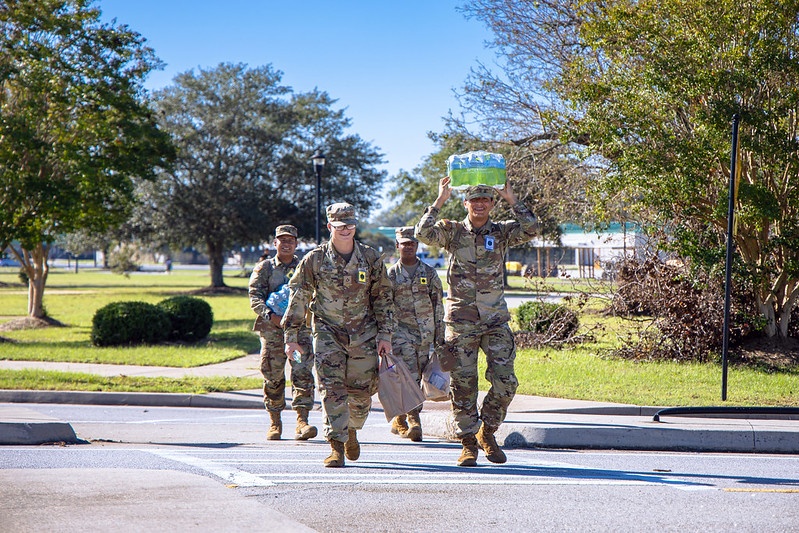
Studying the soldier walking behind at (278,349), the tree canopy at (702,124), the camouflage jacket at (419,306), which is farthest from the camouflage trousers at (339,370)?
the tree canopy at (702,124)

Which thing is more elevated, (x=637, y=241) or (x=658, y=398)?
(x=637, y=241)

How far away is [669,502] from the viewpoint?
19.7 ft

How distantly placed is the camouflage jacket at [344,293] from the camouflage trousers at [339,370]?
0.06 meters

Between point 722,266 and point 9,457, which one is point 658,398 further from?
point 9,457

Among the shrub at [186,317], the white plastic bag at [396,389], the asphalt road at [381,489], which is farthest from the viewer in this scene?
→ the shrub at [186,317]

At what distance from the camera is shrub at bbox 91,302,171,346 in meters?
19.6

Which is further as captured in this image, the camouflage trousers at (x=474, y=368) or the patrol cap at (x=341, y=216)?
the camouflage trousers at (x=474, y=368)

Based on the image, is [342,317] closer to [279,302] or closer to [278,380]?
[279,302]

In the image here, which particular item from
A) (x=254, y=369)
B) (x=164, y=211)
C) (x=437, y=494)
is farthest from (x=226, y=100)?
(x=437, y=494)

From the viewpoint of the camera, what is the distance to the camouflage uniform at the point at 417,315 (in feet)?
31.3

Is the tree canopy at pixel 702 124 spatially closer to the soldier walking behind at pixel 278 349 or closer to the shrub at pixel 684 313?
the shrub at pixel 684 313

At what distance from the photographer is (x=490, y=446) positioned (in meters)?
7.53

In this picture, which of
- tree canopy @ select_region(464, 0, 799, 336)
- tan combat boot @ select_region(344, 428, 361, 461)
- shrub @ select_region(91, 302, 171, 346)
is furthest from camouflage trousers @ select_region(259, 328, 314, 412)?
shrub @ select_region(91, 302, 171, 346)

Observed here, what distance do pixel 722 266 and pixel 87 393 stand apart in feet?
31.4
